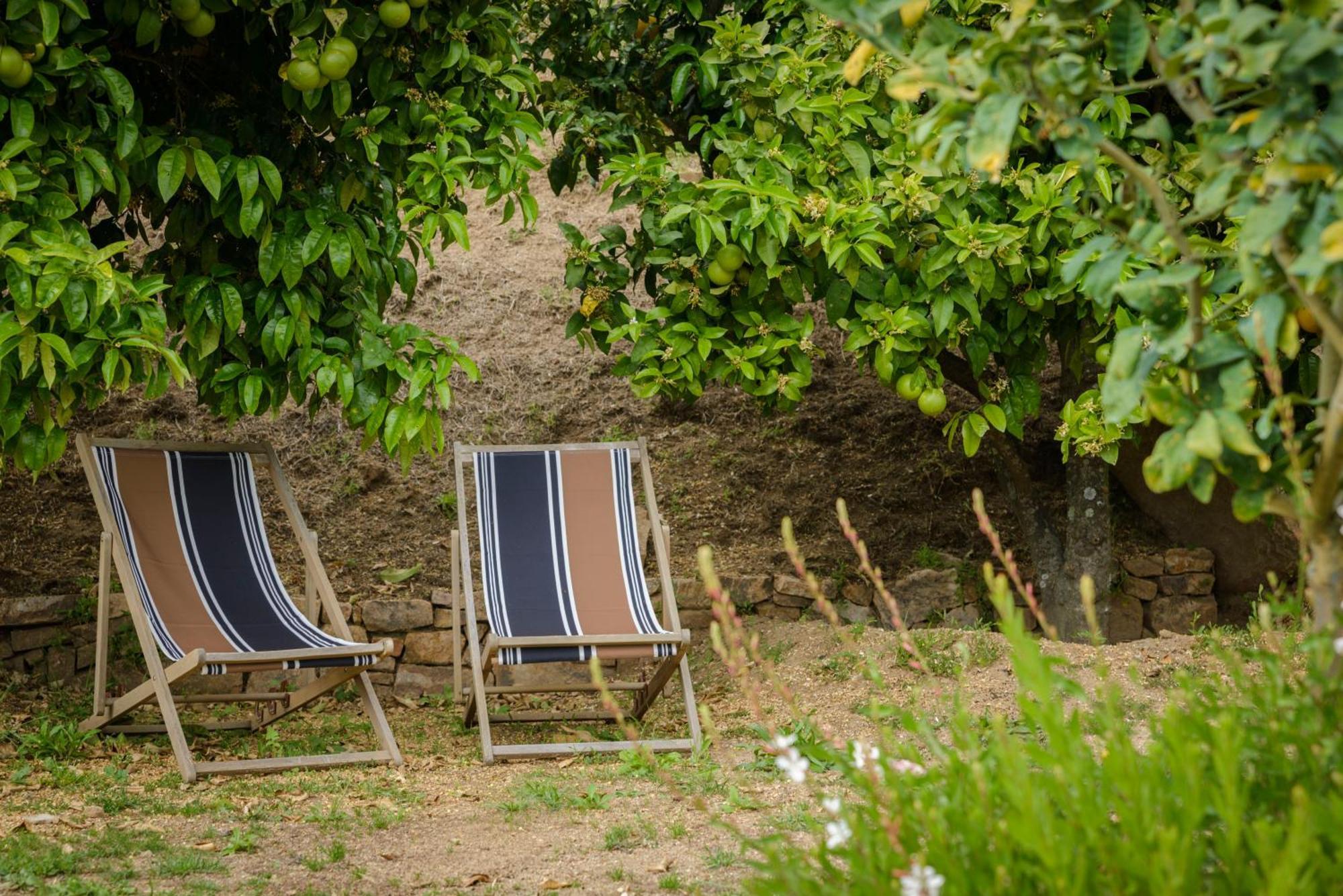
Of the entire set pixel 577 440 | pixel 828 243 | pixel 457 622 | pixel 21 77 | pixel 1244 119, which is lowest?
pixel 457 622

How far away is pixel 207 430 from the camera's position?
654 cm

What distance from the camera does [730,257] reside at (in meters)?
4.35

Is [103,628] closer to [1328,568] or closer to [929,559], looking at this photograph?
[929,559]

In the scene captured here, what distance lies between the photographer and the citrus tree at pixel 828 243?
4254mm

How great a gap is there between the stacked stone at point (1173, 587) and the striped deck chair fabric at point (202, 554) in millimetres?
3432

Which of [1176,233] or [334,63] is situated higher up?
[334,63]

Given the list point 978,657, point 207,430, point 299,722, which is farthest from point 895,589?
point 207,430

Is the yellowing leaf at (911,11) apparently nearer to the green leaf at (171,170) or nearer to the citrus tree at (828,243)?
the citrus tree at (828,243)

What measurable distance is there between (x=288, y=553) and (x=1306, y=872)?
508 centimetres

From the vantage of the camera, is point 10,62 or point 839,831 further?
point 10,62

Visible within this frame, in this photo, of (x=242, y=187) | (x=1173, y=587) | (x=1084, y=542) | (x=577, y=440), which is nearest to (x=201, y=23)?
(x=242, y=187)

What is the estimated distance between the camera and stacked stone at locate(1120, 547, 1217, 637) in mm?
5750

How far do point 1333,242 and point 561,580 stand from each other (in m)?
3.50

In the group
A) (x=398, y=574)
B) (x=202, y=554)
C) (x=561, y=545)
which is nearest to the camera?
(x=202, y=554)
